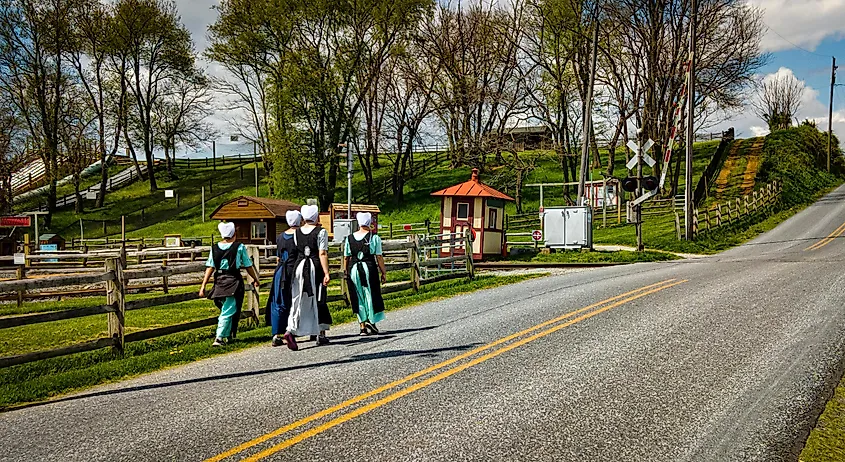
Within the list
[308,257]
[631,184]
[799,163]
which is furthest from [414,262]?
[799,163]

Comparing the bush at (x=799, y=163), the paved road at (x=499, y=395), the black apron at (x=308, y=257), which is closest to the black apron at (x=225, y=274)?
the paved road at (x=499, y=395)

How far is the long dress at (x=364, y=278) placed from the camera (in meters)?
10.6

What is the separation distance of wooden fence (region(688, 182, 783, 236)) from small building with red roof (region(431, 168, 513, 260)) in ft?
24.9

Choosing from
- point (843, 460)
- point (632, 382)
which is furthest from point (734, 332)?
point (843, 460)

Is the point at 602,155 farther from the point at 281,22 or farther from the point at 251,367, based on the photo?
the point at 251,367

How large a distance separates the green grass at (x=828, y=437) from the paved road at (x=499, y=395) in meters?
0.11

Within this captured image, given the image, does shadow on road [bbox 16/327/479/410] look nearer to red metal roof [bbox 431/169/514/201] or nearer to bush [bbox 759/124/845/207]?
red metal roof [bbox 431/169/514/201]

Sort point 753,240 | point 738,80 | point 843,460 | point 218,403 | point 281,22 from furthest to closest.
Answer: point 281,22 < point 738,80 < point 753,240 < point 218,403 < point 843,460

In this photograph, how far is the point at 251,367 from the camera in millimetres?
8469

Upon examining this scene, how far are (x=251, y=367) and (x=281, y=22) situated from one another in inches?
1733

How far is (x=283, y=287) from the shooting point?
960 cm

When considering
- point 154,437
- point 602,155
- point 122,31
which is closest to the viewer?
point 154,437

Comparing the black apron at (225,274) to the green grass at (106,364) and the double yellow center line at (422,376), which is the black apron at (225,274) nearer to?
the green grass at (106,364)

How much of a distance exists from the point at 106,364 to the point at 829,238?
29.0 meters
